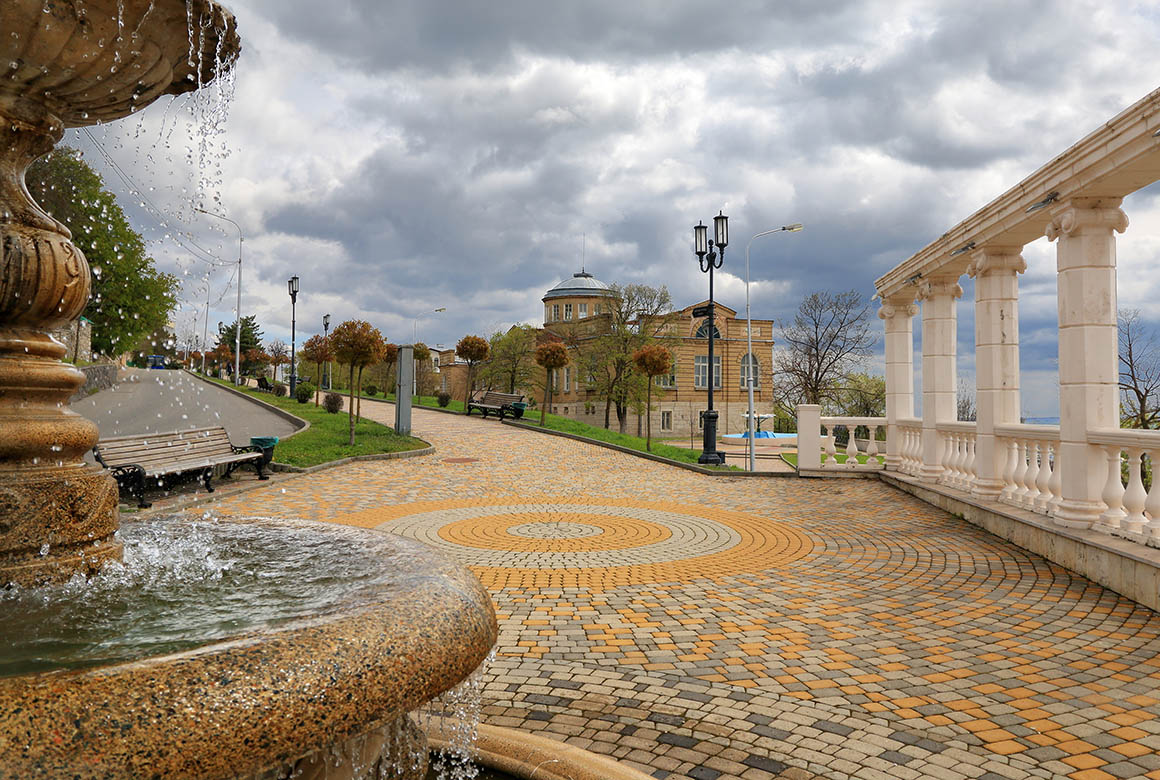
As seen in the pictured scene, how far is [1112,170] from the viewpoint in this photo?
6492mm

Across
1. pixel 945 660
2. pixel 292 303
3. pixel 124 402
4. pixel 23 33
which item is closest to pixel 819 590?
pixel 945 660

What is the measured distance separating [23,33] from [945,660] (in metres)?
5.69

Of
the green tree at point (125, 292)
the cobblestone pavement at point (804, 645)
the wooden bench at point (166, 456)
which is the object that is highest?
the green tree at point (125, 292)

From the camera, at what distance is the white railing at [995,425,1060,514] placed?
26.2 feet

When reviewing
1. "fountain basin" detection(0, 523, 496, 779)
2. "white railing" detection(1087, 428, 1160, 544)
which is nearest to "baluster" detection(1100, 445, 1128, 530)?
"white railing" detection(1087, 428, 1160, 544)

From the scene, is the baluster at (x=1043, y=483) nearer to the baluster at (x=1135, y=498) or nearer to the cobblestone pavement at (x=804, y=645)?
the cobblestone pavement at (x=804, y=645)

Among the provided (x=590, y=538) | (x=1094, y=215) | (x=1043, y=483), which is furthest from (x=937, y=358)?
(x=590, y=538)

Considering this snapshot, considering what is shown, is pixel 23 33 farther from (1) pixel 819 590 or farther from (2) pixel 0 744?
(1) pixel 819 590

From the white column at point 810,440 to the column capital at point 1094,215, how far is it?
767 centimetres

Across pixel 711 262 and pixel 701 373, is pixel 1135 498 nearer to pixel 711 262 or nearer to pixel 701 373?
pixel 711 262

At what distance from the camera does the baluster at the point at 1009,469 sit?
9000 millimetres

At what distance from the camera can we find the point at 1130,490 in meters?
6.52

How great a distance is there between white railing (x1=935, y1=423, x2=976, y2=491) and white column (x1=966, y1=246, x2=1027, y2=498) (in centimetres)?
73

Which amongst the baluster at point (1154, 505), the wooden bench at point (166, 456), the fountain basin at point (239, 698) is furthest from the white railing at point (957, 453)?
the wooden bench at point (166, 456)
